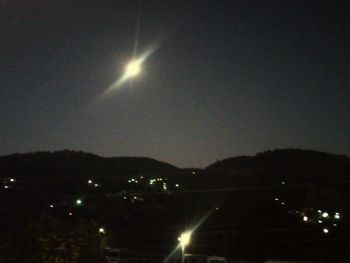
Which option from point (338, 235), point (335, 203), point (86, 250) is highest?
point (335, 203)

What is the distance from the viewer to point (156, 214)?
47344 millimetres

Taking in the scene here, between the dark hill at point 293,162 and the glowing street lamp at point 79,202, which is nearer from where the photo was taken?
the glowing street lamp at point 79,202

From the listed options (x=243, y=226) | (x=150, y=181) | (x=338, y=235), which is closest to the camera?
(x=338, y=235)

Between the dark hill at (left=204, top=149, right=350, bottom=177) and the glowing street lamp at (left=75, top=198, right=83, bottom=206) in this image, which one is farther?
the dark hill at (left=204, top=149, right=350, bottom=177)

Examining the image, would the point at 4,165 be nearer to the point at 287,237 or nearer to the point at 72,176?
the point at 72,176

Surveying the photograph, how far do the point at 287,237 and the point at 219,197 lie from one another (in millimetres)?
8231

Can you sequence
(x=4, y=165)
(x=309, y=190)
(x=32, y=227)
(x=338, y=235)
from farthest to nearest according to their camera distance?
(x=4, y=165)
(x=309, y=190)
(x=338, y=235)
(x=32, y=227)

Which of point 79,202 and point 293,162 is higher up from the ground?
point 293,162

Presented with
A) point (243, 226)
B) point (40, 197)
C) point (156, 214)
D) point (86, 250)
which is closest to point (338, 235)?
point (243, 226)

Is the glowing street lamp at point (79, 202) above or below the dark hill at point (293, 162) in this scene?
below

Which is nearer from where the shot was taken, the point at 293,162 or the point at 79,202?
the point at 79,202

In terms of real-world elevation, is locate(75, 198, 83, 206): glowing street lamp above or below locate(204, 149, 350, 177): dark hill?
below

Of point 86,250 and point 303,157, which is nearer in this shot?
point 86,250

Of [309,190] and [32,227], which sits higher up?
[309,190]
